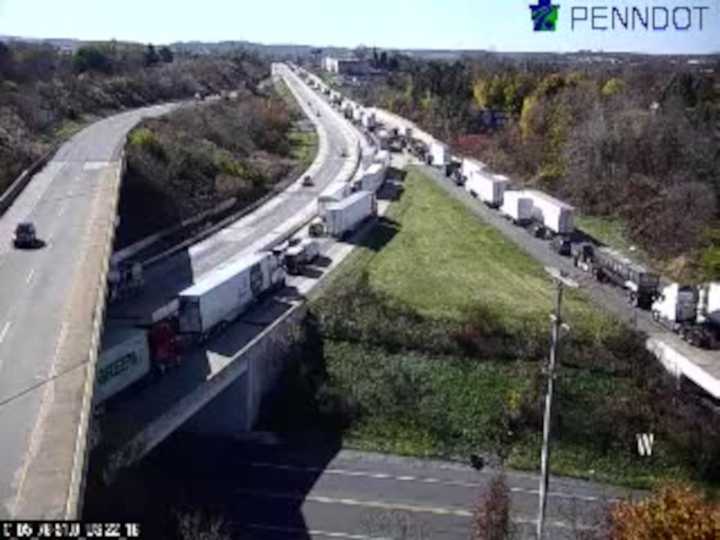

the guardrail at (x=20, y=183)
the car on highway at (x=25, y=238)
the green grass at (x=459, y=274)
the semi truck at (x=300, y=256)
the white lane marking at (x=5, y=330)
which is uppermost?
the guardrail at (x=20, y=183)

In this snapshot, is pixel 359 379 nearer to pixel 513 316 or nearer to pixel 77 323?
pixel 513 316

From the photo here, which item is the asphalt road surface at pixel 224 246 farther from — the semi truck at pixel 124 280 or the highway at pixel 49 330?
the highway at pixel 49 330

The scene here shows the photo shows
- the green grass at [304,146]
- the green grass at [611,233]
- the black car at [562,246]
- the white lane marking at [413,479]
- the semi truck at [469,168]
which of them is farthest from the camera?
the green grass at [304,146]

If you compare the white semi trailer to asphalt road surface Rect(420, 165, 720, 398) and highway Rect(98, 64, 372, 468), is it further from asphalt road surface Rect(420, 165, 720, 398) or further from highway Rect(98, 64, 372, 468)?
asphalt road surface Rect(420, 165, 720, 398)

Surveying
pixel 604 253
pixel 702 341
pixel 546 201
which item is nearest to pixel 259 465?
pixel 702 341

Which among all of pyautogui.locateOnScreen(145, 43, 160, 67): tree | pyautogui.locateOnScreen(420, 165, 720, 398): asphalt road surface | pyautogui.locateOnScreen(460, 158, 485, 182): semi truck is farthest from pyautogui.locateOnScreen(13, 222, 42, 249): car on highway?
pyautogui.locateOnScreen(145, 43, 160, 67): tree

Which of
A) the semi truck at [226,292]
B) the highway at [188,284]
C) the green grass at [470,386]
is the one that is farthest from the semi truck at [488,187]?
the semi truck at [226,292]
